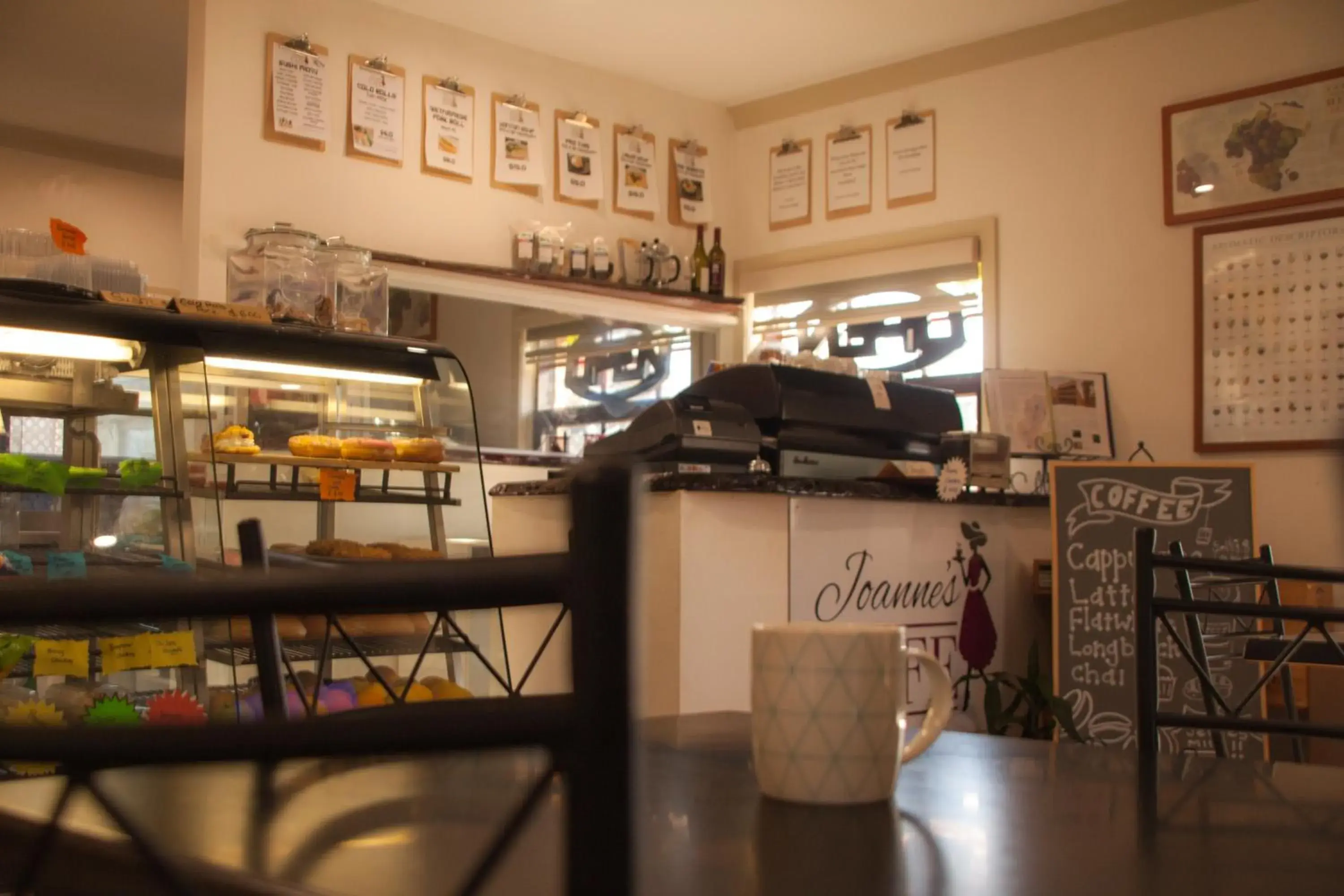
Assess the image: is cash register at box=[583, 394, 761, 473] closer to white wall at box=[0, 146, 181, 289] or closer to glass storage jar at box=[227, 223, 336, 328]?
glass storage jar at box=[227, 223, 336, 328]

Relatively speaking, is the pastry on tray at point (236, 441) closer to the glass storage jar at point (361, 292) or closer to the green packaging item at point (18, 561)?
the green packaging item at point (18, 561)

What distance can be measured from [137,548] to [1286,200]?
3.84 m

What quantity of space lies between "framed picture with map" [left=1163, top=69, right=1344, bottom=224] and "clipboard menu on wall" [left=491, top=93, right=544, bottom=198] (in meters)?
2.51

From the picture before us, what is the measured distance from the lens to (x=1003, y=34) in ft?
16.8

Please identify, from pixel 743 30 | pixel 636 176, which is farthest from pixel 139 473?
pixel 636 176

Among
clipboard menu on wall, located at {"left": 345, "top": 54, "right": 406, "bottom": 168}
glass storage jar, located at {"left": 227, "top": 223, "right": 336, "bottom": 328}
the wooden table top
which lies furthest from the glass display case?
A: clipboard menu on wall, located at {"left": 345, "top": 54, "right": 406, "bottom": 168}

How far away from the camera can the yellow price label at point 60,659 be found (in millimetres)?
2281

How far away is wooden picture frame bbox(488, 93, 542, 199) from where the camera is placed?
5.23m

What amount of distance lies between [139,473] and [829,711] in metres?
2.13

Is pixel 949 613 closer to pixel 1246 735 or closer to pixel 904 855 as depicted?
pixel 1246 735

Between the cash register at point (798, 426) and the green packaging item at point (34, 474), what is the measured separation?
1429mm

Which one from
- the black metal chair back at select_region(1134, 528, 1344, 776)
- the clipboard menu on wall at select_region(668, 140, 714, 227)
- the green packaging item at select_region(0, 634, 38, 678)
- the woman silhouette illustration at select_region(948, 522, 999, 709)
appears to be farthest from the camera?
the clipboard menu on wall at select_region(668, 140, 714, 227)

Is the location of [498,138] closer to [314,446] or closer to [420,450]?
[420,450]

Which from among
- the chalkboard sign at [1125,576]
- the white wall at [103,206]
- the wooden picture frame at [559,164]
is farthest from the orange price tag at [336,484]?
the white wall at [103,206]
